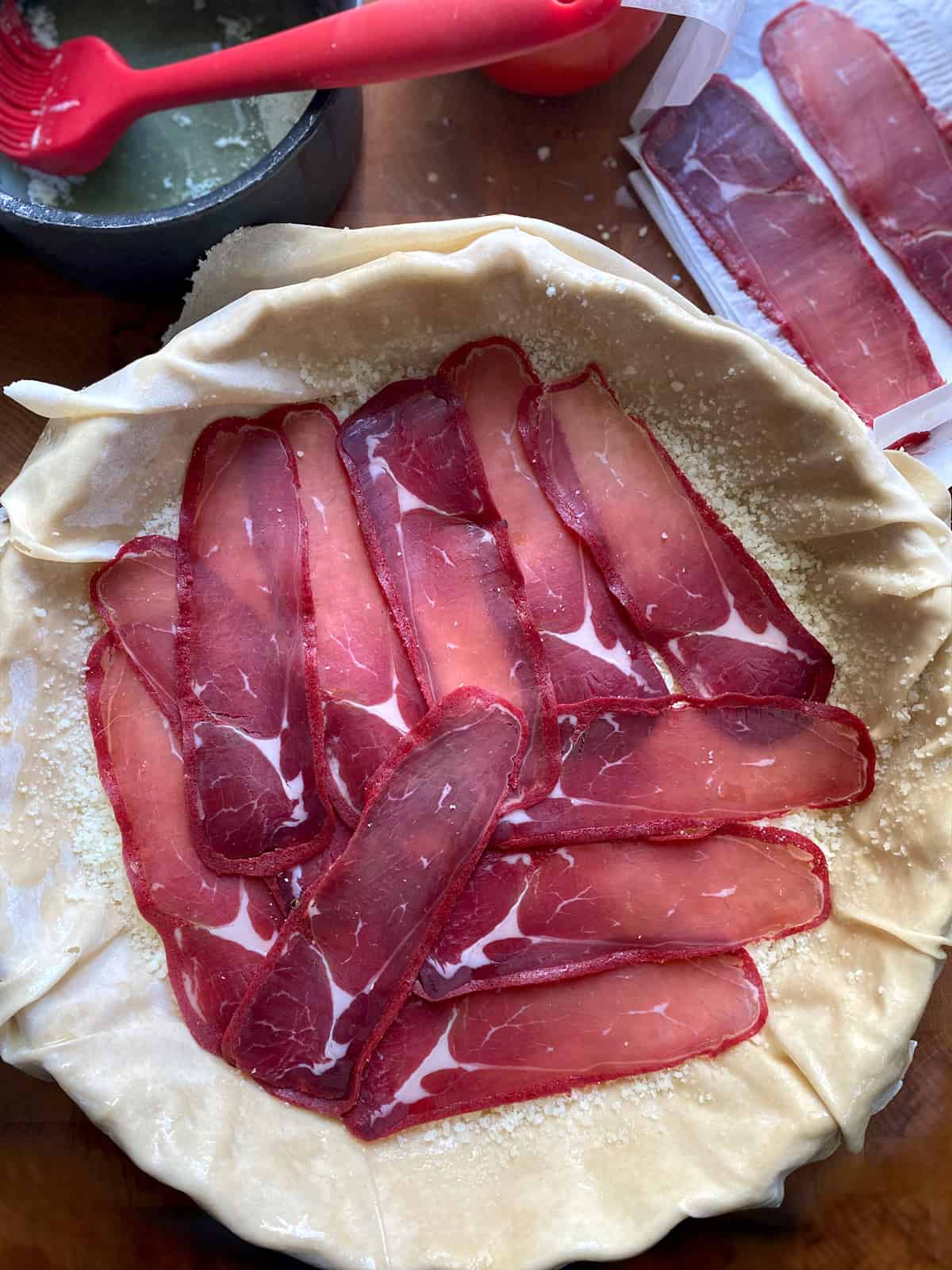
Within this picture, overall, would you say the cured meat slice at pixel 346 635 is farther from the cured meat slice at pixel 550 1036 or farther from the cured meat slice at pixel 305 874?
the cured meat slice at pixel 550 1036

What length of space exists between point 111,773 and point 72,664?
0.14 meters

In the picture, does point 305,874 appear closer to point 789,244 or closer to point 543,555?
point 543,555

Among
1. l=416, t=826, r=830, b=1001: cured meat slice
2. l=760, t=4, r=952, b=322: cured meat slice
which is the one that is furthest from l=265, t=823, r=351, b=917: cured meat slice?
l=760, t=4, r=952, b=322: cured meat slice

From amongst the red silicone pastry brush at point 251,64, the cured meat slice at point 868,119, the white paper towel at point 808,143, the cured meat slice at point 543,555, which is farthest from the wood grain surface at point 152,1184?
the cured meat slice at point 868,119

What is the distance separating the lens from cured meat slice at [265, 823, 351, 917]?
1.20 m

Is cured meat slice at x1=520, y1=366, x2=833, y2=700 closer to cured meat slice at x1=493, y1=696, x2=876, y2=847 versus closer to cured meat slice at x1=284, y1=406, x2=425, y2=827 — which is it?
cured meat slice at x1=493, y1=696, x2=876, y2=847

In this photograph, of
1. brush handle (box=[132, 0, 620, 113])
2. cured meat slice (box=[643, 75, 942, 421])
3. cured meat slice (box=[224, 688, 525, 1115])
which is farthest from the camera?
cured meat slice (box=[643, 75, 942, 421])

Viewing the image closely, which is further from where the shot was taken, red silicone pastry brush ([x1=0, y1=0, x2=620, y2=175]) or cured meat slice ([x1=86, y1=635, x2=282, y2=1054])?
cured meat slice ([x1=86, y1=635, x2=282, y2=1054])

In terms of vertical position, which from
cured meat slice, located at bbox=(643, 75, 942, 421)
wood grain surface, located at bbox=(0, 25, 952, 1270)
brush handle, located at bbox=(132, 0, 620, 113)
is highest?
brush handle, located at bbox=(132, 0, 620, 113)

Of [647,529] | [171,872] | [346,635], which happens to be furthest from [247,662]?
[647,529]

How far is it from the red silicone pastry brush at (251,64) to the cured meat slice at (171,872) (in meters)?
0.61

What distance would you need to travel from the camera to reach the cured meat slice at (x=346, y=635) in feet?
3.89

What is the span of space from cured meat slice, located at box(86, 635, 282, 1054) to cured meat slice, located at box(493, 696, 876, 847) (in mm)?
341

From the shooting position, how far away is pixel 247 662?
3.89ft
